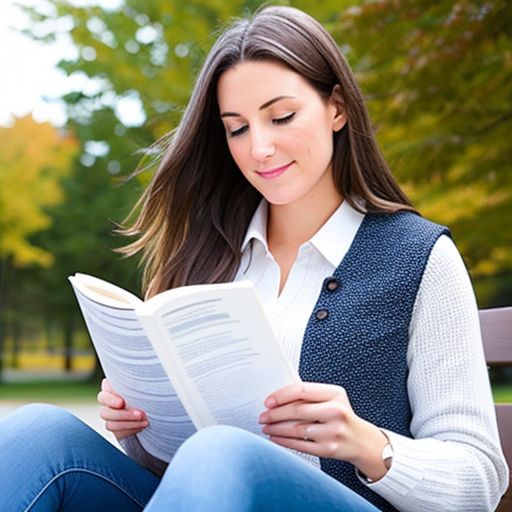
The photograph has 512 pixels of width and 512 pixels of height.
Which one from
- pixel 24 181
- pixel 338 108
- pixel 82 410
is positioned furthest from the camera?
pixel 24 181

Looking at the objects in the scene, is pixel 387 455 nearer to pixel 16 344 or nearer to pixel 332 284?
pixel 332 284

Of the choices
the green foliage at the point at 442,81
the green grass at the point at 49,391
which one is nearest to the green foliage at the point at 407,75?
the green foliage at the point at 442,81

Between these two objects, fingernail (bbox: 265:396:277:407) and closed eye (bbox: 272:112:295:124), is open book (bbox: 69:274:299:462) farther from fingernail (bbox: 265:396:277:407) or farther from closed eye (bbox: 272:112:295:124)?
closed eye (bbox: 272:112:295:124)

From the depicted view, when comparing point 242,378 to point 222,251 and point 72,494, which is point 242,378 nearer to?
point 72,494

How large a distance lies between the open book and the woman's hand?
0.03 meters

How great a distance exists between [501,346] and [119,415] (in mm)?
823

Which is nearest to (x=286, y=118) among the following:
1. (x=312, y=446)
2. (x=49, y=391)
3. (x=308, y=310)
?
(x=308, y=310)

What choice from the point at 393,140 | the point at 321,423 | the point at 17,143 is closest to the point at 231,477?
the point at 321,423

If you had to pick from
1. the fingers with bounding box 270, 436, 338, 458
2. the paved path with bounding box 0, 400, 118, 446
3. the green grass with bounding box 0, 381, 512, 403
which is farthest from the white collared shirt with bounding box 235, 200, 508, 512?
the green grass with bounding box 0, 381, 512, 403

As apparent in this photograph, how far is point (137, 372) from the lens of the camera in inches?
68.2

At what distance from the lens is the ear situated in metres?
2.05

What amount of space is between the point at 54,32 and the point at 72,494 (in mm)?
6720

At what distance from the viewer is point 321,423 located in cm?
156

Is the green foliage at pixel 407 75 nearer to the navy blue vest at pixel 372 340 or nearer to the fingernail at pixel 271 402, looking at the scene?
the navy blue vest at pixel 372 340
